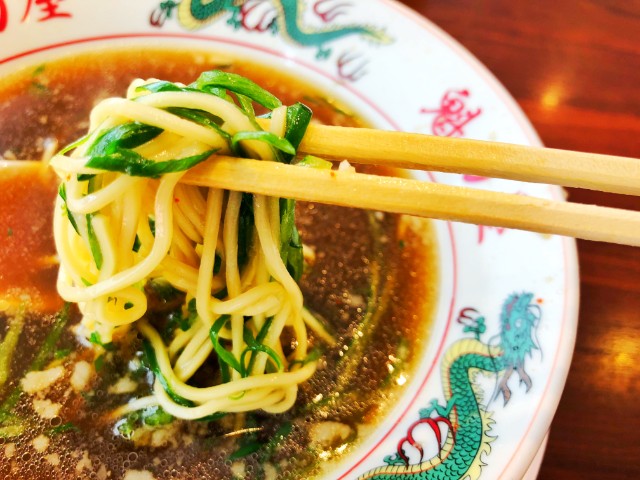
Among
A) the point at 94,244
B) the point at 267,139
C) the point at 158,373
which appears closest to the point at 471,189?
the point at 267,139

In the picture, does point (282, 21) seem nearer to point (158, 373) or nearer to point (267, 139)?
point (267, 139)

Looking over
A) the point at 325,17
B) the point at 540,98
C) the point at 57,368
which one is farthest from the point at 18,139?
the point at 540,98

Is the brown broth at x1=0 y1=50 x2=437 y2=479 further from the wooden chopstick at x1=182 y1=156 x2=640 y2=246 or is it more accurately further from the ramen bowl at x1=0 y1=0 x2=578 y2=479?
the wooden chopstick at x1=182 y1=156 x2=640 y2=246

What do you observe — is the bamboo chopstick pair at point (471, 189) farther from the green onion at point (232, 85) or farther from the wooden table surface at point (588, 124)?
the wooden table surface at point (588, 124)

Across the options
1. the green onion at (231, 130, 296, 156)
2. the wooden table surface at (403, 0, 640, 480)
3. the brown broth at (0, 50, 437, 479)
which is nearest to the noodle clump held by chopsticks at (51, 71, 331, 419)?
the green onion at (231, 130, 296, 156)

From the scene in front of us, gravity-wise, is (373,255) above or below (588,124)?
below

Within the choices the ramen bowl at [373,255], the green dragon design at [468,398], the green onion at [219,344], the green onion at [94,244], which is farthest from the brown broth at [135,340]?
the green onion at [94,244]
